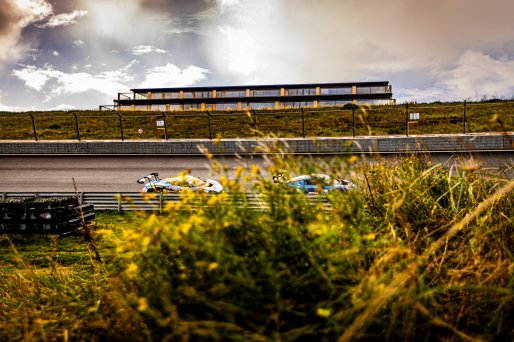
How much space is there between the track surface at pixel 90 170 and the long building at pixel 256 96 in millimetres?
49095

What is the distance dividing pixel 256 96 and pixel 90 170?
2115 inches

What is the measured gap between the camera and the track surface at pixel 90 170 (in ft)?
53.2

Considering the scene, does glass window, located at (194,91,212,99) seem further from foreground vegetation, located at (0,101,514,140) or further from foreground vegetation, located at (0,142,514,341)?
foreground vegetation, located at (0,142,514,341)

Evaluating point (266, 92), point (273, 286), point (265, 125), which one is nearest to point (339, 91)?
point (266, 92)

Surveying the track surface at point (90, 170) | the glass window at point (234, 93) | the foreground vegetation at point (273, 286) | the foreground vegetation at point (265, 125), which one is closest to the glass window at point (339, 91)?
the glass window at point (234, 93)

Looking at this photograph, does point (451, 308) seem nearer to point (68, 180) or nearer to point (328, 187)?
point (328, 187)

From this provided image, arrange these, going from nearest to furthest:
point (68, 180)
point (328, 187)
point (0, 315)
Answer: point (328, 187), point (0, 315), point (68, 180)

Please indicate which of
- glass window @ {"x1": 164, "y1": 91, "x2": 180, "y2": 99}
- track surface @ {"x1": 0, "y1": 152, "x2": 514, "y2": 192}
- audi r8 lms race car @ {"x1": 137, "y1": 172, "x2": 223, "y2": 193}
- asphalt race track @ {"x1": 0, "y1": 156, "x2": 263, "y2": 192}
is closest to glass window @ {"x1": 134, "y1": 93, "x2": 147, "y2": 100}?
glass window @ {"x1": 164, "y1": 91, "x2": 180, "y2": 99}

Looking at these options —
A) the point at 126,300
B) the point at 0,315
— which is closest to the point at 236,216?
the point at 126,300

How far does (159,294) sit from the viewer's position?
2115 mm

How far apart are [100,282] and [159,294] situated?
2.14m

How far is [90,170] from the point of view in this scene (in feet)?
56.5

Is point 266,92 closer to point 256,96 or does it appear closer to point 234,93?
point 256,96

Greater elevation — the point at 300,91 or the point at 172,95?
the point at 172,95
